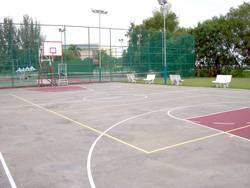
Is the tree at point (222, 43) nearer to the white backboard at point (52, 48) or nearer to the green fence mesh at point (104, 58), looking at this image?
the green fence mesh at point (104, 58)

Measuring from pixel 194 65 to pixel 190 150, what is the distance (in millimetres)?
32108

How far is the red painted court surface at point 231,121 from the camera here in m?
8.73

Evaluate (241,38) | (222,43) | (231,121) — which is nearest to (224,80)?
(231,121)

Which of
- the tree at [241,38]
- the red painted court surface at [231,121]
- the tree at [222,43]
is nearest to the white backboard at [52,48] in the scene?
the tree at [222,43]

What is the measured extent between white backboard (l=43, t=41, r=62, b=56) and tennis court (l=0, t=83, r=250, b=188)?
16.2 m

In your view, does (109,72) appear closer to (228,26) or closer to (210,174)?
(228,26)

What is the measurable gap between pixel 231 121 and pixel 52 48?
2089 cm

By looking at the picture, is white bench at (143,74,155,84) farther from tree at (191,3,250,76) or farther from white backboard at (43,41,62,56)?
tree at (191,3,250,76)

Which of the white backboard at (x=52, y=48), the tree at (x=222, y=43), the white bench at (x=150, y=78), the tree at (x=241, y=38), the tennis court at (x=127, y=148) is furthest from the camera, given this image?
the tree at (x=241, y=38)

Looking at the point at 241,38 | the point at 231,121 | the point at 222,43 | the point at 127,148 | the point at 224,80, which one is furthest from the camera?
the point at 241,38

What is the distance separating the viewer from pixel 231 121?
10000mm

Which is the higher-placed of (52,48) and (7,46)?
(7,46)

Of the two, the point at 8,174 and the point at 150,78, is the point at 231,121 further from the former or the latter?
the point at 150,78

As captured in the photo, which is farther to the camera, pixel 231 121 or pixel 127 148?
pixel 231 121
